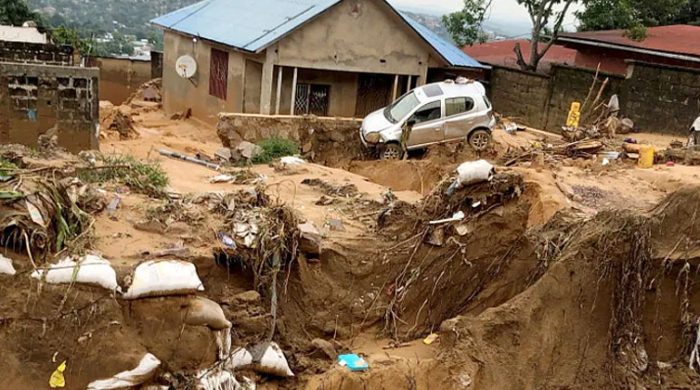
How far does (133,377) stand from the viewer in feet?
23.2

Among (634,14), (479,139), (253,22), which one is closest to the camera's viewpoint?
(479,139)

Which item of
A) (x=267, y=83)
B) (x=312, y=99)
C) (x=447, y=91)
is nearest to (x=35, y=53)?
(x=267, y=83)

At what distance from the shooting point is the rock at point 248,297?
26.9 feet

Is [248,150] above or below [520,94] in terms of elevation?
below

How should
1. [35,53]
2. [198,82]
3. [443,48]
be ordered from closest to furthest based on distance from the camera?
[35,53], [198,82], [443,48]

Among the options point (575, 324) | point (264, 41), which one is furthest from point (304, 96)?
point (575, 324)

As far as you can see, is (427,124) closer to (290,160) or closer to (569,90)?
(290,160)

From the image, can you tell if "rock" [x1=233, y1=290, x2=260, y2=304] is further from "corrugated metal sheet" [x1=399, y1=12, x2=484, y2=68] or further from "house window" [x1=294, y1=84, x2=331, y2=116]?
"corrugated metal sheet" [x1=399, y1=12, x2=484, y2=68]

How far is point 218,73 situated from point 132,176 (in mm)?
11525

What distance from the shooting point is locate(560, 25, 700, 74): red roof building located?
66.6ft

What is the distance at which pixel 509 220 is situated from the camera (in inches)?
378

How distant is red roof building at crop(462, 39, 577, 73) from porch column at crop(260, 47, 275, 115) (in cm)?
945

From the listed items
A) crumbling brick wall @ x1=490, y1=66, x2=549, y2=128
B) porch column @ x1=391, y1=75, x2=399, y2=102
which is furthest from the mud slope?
porch column @ x1=391, y1=75, x2=399, y2=102

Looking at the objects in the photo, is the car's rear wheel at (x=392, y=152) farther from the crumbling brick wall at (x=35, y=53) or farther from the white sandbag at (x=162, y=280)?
the white sandbag at (x=162, y=280)
